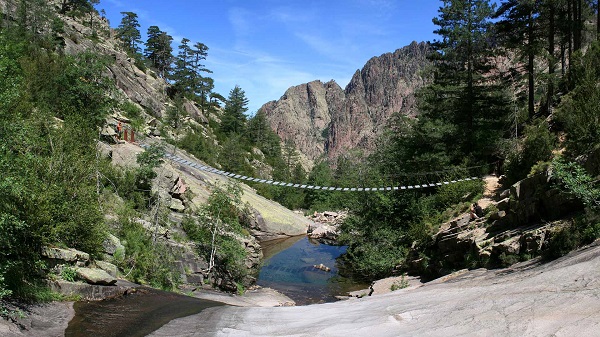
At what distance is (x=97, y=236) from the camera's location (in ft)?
40.5

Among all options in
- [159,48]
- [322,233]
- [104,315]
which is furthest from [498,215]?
[159,48]

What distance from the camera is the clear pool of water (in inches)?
869

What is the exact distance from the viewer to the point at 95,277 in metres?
10.1

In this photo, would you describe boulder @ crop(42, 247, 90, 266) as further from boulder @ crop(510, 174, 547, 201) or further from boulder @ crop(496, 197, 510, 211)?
boulder @ crop(496, 197, 510, 211)

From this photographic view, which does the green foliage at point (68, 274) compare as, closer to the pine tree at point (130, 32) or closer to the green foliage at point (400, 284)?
the green foliage at point (400, 284)

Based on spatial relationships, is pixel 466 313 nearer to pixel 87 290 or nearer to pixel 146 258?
pixel 87 290

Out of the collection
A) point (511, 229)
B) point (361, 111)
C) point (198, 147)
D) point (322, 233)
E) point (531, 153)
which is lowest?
point (322, 233)

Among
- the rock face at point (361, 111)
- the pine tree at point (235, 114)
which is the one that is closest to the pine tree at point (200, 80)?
the pine tree at point (235, 114)

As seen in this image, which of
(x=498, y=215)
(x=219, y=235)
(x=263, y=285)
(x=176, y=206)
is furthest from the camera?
(x=176, y=206)

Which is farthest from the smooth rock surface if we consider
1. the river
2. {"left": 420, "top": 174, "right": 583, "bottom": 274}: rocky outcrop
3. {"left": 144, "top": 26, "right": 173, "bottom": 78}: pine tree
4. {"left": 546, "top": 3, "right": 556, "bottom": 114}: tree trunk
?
{"left": 144, "top": 26, "right": 173, "bottom": 78}: pine tree

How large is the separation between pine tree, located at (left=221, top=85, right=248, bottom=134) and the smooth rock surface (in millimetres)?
61048

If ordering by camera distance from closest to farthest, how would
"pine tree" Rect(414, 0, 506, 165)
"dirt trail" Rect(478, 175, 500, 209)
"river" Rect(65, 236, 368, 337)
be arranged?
"river" Rect(65, 236, 368, 337) → "dirt trail" Rect(478, 175, 500, 209) → "pine tree" Rect(414, 0, 506, 165)

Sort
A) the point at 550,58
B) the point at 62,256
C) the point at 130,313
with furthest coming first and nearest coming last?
the point at 550,58 < the point at 62,256 < the point at 130,313

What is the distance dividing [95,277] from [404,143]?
25.2 meters
